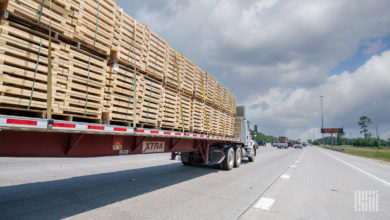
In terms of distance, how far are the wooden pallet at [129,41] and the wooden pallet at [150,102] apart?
0.45 m

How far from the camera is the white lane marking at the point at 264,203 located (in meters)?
4.55

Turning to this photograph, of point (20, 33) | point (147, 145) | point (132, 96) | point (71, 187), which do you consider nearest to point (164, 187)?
point (147, 145)

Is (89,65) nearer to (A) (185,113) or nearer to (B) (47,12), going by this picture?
(B) (47,12)

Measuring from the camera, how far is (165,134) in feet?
17.5

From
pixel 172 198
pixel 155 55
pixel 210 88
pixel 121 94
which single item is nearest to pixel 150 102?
pixel 121 94

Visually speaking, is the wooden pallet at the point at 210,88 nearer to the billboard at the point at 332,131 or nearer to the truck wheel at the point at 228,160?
the truck wheel at the point at 228,160

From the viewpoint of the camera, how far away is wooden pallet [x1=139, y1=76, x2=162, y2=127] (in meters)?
5.07

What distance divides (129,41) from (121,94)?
1.23 metres

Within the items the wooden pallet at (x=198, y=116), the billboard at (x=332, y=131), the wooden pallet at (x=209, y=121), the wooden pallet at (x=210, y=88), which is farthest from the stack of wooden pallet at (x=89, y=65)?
the billboard at (x=332, y=131)

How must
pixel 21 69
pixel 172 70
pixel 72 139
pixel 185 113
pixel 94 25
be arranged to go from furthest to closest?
1. pixel 185 113
2. pixel 172 70
3. pixel 94 25
4. pixel 72 139
5. pixel 21 69

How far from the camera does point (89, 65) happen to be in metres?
3.88

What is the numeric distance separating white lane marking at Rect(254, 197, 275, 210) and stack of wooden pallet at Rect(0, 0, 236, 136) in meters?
2.90

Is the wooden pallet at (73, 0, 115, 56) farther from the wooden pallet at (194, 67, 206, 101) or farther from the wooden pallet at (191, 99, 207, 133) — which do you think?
the wooden pallet at (194, 67, 206, 101)

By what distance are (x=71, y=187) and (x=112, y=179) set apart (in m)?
1.36
